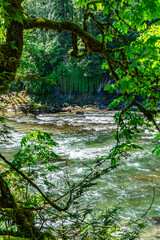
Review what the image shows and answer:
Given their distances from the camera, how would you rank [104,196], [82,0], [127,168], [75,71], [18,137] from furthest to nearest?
[75,71] < [18,137] < [127,168] < [104,196] < [82,0]

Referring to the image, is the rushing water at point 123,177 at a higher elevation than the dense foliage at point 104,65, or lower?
lower

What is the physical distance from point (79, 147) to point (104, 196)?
4.70 meters

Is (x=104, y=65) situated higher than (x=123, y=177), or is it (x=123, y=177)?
(x=104, y=65)

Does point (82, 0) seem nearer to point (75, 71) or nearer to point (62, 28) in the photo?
point (62, 28)

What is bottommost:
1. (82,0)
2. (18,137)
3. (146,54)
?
(18,137)

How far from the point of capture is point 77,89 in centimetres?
3578

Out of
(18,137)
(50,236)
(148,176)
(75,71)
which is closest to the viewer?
(50,236)

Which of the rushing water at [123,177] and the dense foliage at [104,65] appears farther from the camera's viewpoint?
the rushing water at [123,177]

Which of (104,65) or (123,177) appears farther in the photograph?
(123,177)

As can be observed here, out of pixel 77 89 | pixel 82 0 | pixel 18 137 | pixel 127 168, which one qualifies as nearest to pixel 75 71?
pixel 77 89

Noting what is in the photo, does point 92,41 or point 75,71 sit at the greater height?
point 75,71

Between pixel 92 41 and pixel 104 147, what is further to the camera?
pixel 104 147

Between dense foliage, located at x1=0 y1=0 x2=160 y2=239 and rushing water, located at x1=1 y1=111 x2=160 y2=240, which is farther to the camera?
rushing water, located at x1=1 y1=111 x2=160 y2=240

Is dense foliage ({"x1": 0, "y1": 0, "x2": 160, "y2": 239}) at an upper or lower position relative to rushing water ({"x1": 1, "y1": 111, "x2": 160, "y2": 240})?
upper
